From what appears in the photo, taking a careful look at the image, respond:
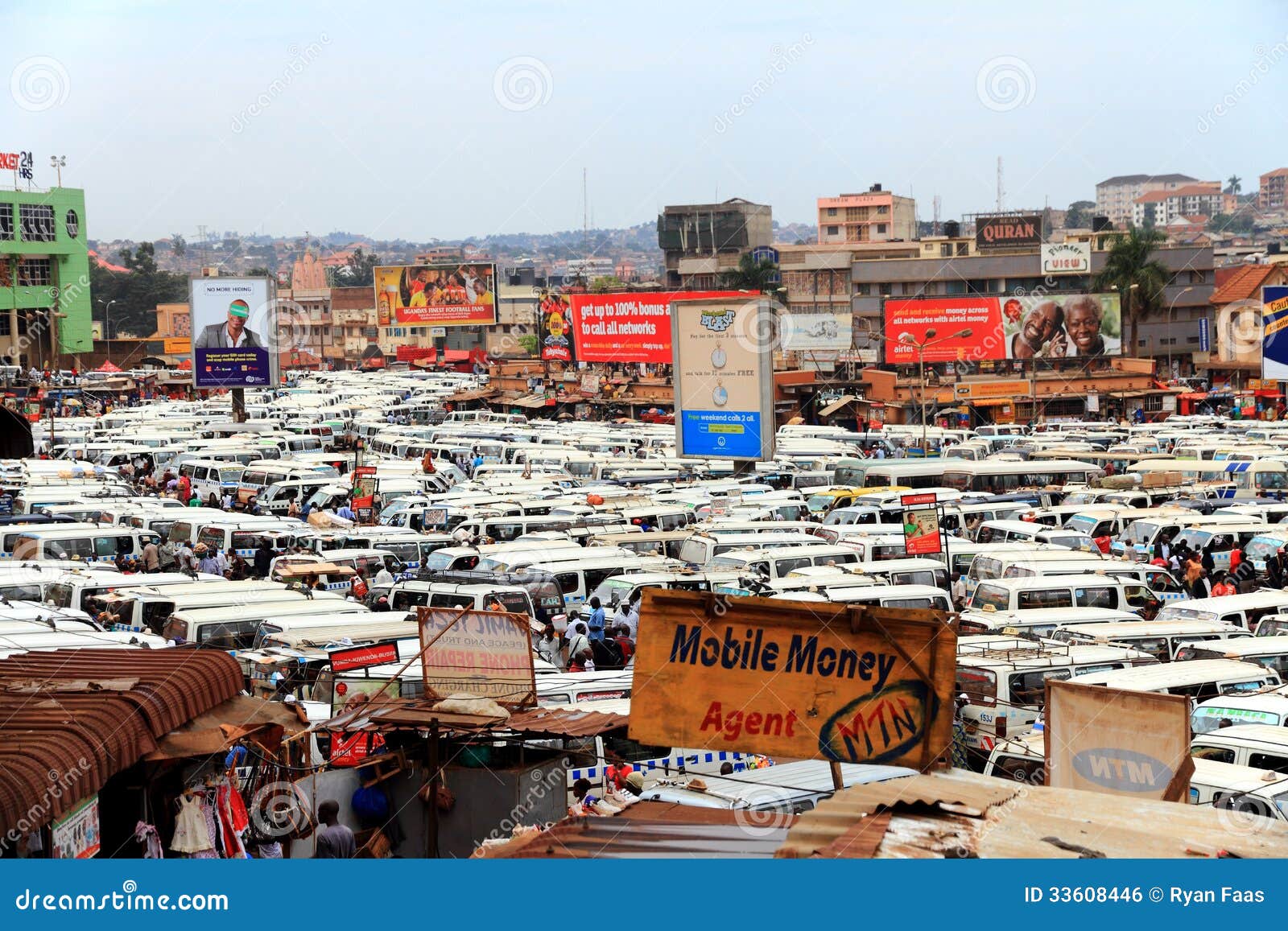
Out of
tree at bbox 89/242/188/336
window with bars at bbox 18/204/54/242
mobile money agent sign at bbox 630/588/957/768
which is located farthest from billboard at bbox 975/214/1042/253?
tree at bbox 89/242/188/336

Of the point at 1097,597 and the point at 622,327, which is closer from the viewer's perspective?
the point at 1097,597

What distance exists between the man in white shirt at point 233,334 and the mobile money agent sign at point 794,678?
30.6m

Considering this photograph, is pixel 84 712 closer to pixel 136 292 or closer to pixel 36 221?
pixel 36 221

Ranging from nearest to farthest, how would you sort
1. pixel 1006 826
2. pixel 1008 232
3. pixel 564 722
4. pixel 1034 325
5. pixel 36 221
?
pixel 1006 826 → pixel 564 722 → pixel 1034 325 → pixel 1008 232 → pixel 36 221

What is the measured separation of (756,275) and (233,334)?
1298 inches

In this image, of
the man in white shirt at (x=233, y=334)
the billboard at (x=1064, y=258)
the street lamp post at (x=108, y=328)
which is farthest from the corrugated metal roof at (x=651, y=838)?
the street lamp post at (x=108, y=328)

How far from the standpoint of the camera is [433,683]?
8352 millimetres

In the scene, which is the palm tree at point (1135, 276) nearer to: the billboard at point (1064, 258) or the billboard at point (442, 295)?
the billboard at point (1064, 258)

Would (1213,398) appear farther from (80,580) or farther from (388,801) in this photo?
(388,801)

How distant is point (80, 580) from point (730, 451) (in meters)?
7.54

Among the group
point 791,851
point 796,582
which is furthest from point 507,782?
point 796,582

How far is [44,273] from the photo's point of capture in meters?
66.1

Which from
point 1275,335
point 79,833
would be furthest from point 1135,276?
point 79,833

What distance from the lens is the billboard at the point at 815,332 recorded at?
45000 mm
